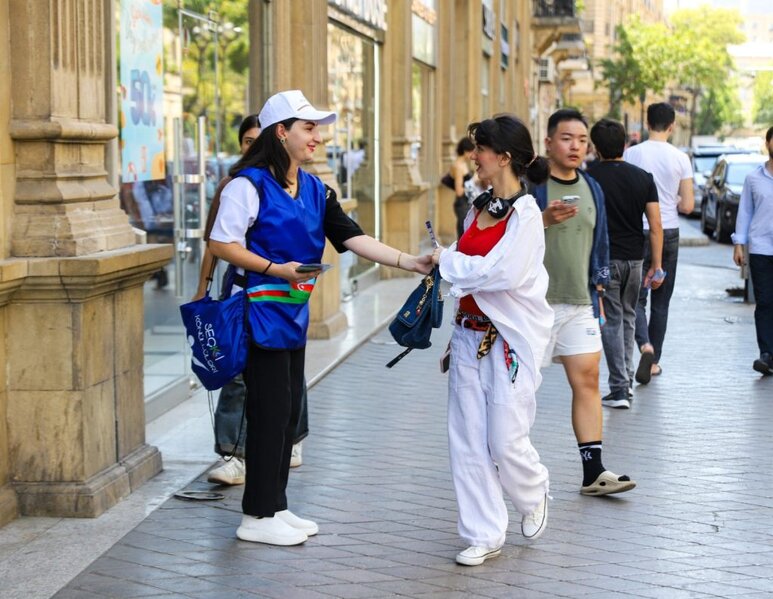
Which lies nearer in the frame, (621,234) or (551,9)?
(621,234)

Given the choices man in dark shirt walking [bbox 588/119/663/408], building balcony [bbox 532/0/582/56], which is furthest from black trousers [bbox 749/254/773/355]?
building balcony [bbox 532/0/582/56]

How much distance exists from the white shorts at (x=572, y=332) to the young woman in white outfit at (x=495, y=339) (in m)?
1.15

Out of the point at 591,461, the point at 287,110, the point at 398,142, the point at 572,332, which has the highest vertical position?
the point at 398,142

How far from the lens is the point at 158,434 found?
8.20m

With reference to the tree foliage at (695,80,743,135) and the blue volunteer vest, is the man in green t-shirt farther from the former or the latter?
the tree foliage at (695,80,743,135)

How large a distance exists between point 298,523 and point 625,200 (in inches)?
147

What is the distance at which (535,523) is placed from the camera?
593 centimetres

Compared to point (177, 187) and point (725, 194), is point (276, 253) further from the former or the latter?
point (725, 194)

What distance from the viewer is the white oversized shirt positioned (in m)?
5.52

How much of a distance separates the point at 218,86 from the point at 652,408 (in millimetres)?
3908

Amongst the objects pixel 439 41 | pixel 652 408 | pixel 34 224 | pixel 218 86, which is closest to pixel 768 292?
pixel 652 408

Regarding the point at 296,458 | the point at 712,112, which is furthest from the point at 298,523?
the point at 712,112

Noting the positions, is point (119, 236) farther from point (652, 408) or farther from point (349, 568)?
point (652, 408)

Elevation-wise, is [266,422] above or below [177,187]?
below
